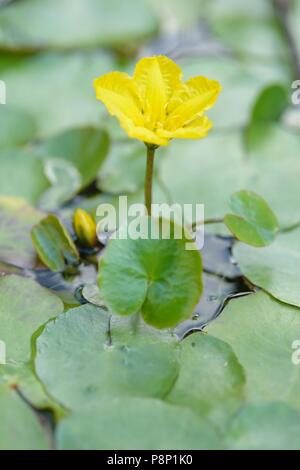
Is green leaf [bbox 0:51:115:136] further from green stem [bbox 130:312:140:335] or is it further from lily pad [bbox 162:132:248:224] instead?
green stem [bbox 130:312:140:335]

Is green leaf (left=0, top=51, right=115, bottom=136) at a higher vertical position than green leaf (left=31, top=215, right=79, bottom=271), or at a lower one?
higher

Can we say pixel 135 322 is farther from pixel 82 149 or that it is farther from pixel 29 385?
pixel 82 149

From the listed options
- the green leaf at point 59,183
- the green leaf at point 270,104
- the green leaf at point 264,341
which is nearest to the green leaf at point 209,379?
the green leaf at point 264,341

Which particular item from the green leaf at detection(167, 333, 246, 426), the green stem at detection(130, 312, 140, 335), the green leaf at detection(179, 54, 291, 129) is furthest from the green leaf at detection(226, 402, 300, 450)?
the green leaf at detection(179, 54, 291, 129)

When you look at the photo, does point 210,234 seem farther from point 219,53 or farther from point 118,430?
point 219,53

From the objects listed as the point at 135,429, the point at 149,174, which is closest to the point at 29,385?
the point at 135,429

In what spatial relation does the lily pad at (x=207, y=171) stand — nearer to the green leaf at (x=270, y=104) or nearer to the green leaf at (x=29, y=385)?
the green leaf at (x=270, y=104)
